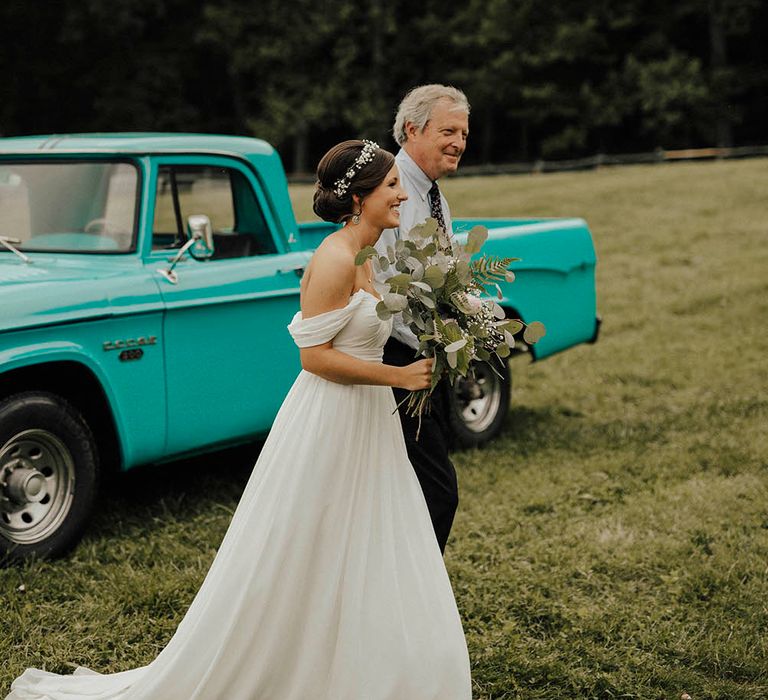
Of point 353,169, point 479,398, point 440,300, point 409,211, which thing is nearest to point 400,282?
point 440,300

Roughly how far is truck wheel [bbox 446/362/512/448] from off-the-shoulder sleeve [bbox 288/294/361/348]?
3183 millimetres

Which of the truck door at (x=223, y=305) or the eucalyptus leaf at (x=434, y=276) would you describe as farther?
the truck door at (x=223, y=305)

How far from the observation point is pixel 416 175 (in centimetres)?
397

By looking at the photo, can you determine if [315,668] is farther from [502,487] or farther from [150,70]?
[150,70]

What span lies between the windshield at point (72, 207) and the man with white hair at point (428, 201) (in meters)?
1.64

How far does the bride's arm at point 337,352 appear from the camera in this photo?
3.13 meters

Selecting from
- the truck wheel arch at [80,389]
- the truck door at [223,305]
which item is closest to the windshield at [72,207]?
the truck door at [223,305]

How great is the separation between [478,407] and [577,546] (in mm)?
1785

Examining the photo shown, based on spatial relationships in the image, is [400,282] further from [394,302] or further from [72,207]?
[72,207]

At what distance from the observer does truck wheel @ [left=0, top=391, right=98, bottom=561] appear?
14.7 feet

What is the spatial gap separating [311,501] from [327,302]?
60 cm

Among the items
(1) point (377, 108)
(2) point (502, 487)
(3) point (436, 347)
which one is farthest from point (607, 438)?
(1) point (377, 108)

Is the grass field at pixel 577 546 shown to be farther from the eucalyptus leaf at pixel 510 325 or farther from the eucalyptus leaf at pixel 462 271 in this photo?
the eucalyptus leaf at pixel 462 271

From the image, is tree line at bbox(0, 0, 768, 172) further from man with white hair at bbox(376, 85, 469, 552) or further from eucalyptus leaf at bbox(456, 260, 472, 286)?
eucalyptus leaf at bbox(456, 260, 472, 286)
